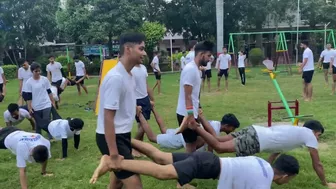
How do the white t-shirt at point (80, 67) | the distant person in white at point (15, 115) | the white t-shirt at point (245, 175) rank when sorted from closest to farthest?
1. the white t-shirt at point (245, 175)
2. the distant person in white at point (15, 115)
3. the white t-shirt at point (80, 67)

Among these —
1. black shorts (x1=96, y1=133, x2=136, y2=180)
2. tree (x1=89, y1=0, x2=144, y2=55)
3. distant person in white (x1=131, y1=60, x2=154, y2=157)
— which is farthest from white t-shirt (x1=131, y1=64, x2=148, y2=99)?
tree (x1=89, y1=0, x2=144, y2=55)

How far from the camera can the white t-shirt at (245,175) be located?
331cm

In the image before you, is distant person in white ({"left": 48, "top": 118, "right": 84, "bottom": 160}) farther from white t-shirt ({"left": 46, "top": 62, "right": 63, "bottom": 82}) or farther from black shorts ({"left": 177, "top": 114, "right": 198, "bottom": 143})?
white t-shirt ({"left": 46, "top": 62, "right": 63, "bottom": 82})

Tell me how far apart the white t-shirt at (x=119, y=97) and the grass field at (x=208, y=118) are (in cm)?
176

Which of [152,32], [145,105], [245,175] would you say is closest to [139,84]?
[145,105]

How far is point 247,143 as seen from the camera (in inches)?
178

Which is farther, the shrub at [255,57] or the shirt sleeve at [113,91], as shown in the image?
the shrub at [255,57]

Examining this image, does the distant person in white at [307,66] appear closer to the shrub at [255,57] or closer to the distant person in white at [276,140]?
the distant person in white at [276,140]

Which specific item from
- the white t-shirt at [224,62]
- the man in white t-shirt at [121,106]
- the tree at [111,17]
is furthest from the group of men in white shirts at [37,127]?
the tree at [111,17]

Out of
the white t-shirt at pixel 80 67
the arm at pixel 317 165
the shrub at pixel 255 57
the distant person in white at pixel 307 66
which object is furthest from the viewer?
the shrub at pixel 255 57

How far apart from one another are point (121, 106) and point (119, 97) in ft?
0.43

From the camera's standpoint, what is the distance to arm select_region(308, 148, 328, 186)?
4.53 m

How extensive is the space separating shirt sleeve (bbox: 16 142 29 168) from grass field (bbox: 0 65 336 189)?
1.90 ft

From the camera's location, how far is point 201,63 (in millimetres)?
4988
